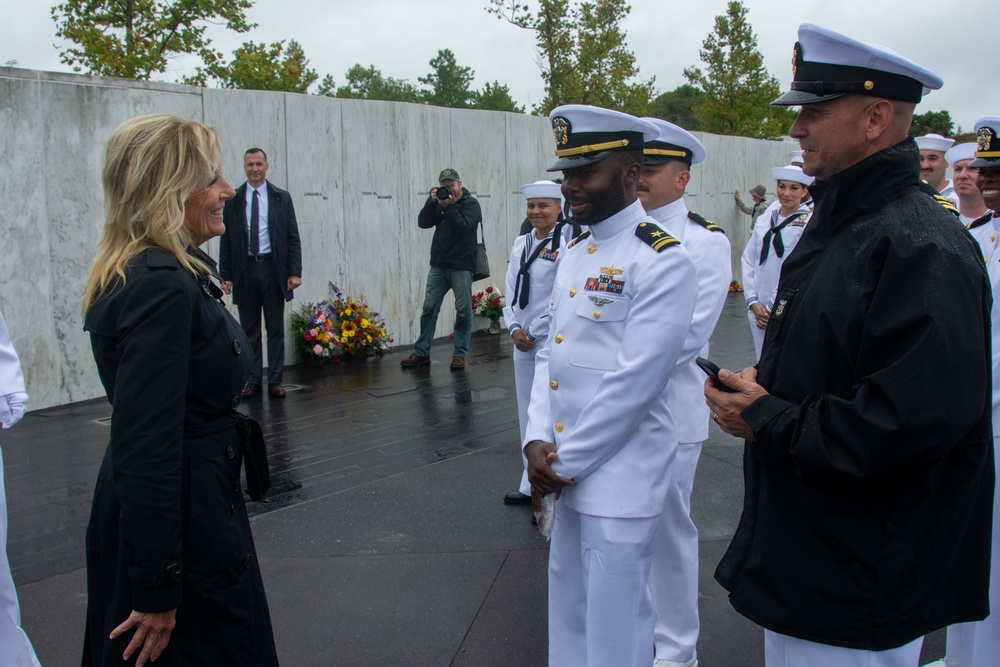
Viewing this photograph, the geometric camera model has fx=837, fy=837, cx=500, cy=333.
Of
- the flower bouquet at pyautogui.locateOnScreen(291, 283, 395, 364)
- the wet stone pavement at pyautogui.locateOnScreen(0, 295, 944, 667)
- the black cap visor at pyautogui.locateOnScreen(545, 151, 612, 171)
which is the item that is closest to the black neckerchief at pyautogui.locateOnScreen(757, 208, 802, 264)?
the wet stone pavement at pyautogui.locateOnScreen(0, 295, 944, 667)

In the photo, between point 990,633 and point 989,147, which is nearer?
point 990,633

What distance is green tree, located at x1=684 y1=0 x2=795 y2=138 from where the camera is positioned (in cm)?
2258

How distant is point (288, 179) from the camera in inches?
352

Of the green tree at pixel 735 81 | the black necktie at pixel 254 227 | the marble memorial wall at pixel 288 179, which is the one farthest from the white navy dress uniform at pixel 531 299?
the green tree at pixel 735 81

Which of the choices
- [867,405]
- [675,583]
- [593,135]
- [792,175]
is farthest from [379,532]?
[792,175]

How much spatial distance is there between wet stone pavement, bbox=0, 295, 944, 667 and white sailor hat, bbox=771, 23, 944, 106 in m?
2.26

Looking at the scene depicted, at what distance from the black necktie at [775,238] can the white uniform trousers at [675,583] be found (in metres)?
3.97

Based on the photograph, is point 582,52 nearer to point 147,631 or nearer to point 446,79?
point 147,631

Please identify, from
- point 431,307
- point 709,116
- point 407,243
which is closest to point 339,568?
point 431,307

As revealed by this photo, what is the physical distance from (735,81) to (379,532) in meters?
21.0

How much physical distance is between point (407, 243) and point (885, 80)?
8.58 meters

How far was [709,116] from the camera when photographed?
76.4 feet

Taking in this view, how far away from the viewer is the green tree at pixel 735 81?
2258 centimetres

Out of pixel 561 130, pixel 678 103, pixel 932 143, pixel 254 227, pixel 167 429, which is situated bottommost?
pixel 167 429
